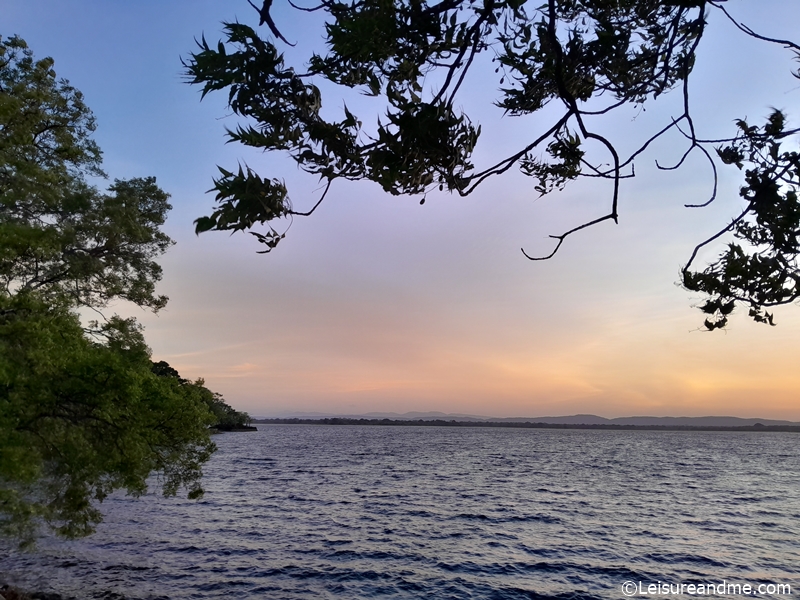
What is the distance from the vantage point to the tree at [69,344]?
543 inches

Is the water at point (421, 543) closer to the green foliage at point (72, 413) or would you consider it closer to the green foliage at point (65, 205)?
the green foliage at point (72, 413)

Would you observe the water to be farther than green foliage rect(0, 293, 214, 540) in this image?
Yes

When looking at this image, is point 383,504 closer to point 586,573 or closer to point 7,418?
point 586,573

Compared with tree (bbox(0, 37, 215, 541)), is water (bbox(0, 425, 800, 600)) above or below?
below

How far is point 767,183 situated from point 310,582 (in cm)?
1932

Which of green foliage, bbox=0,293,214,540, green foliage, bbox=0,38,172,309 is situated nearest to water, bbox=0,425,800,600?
green foliage, bbox=0,293,214,540

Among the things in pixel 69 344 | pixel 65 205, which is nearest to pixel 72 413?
pixel 69 344

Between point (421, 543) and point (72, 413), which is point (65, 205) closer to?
point (72, 413)

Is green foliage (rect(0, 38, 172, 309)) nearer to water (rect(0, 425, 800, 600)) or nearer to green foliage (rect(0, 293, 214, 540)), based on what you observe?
green foliage (rect(0, 293, 214, 540))

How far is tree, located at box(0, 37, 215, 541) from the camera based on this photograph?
1380 centimetres

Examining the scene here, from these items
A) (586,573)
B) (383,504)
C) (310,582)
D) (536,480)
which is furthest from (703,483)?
(310,582)

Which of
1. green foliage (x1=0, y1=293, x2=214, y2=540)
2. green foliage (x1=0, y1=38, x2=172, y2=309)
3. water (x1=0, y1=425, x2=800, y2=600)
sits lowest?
water (x1=0, y1=425, x2=800, y2=600)

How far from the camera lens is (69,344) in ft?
49.8

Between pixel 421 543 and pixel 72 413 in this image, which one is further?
pixel 421 543
